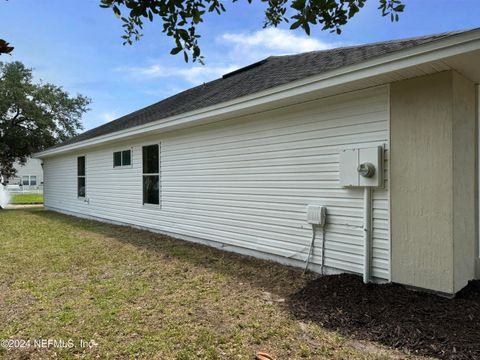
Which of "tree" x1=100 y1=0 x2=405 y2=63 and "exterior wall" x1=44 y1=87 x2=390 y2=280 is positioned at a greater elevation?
"tree" x1=100 y1=0 x2=405 y2=63

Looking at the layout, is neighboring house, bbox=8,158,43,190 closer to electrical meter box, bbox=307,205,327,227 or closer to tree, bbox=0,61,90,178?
tree, bbox=0,61,90,178

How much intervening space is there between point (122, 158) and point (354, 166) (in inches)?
280

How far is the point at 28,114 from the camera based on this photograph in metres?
17.5

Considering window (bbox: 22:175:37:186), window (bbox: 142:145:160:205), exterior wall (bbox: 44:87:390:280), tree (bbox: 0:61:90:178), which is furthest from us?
window (bbox: 22:175:37:186)

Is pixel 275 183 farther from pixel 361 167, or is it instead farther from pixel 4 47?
pixel 4 47

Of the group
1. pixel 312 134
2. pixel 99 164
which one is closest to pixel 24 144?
pixel 99 164

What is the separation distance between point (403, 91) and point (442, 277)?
6.44 feet

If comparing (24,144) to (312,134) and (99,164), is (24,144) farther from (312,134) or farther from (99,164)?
(312,134)

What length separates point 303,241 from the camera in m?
4.88

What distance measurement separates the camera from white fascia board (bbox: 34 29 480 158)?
2.95m

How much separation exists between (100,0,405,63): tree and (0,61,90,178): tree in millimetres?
17787

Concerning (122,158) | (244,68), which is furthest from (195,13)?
(122,158)

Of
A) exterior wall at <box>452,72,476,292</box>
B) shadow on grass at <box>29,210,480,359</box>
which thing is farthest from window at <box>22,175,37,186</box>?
exterior wall at <box>452,72,476,292</box>

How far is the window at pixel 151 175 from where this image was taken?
819 centimetres
